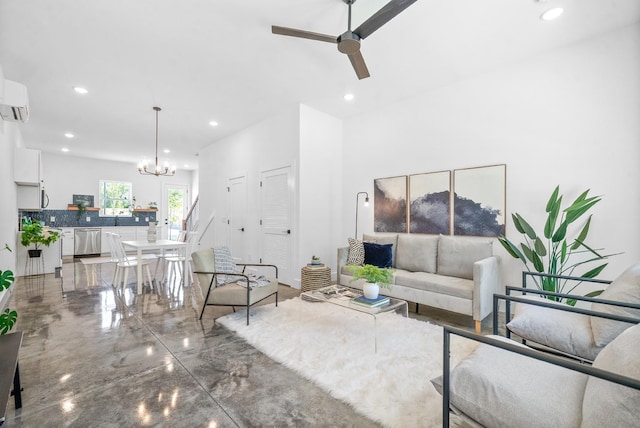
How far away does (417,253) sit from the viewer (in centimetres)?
396

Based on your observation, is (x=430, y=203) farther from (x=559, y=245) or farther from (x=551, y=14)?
(x=551, y=14)

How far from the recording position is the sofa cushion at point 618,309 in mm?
1650

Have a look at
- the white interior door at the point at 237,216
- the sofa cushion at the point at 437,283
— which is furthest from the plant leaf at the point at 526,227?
the white interior door at the point at 237,216

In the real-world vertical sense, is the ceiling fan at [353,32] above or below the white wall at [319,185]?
above

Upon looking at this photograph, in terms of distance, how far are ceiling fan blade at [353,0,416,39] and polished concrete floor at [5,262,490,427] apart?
9.23 feet

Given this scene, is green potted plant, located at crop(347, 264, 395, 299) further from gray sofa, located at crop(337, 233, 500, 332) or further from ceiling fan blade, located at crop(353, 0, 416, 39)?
ceiling fan blade, located at crop(353, 0, 416, 39)

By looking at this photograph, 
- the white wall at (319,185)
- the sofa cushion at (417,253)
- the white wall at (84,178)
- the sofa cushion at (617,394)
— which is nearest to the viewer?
the sofa cushion at (617,394)

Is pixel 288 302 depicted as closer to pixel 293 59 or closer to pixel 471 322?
pixel 471 322

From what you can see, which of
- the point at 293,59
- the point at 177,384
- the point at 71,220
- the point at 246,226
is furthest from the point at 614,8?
the point at 71,220

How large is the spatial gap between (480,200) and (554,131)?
107 cm

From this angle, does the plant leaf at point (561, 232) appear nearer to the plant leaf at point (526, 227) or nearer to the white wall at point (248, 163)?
the plant leaf at point (526, 227)

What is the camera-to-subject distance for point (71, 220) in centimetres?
862

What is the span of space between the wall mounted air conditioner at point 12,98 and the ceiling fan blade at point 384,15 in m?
3.72

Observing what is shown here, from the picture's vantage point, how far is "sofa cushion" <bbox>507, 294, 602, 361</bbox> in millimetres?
1746
